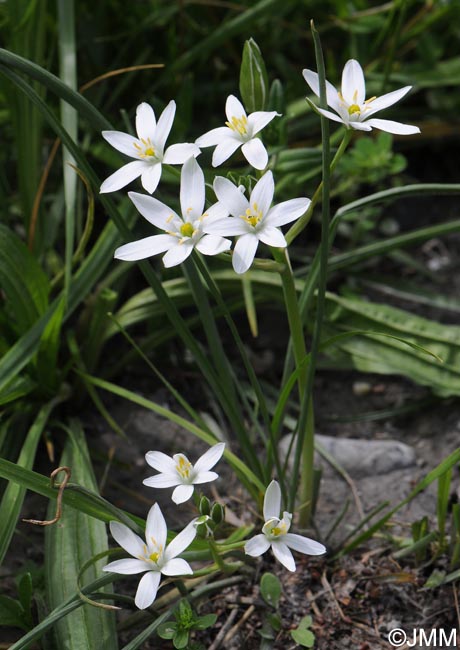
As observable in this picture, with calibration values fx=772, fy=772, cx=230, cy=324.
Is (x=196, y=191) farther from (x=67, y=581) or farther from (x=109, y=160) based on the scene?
(x=109, y=160)

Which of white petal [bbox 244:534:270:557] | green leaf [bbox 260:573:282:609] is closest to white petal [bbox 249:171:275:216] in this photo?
white petal [bbox 244:534:270:557]

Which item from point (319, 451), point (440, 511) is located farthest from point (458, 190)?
point (319, 451)

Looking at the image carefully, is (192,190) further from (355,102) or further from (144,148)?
(355,102)

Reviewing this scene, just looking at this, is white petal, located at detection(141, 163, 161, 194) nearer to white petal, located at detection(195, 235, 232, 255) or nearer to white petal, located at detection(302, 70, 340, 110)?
white petal, located at detection(195, 235, 232, 255)

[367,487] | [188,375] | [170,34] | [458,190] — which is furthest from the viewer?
[170,34]

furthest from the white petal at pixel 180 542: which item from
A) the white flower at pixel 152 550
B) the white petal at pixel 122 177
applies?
the white petal at pixel 122 177

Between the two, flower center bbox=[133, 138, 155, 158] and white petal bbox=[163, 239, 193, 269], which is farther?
flower center bbox=[133, 138, 155, 158]
